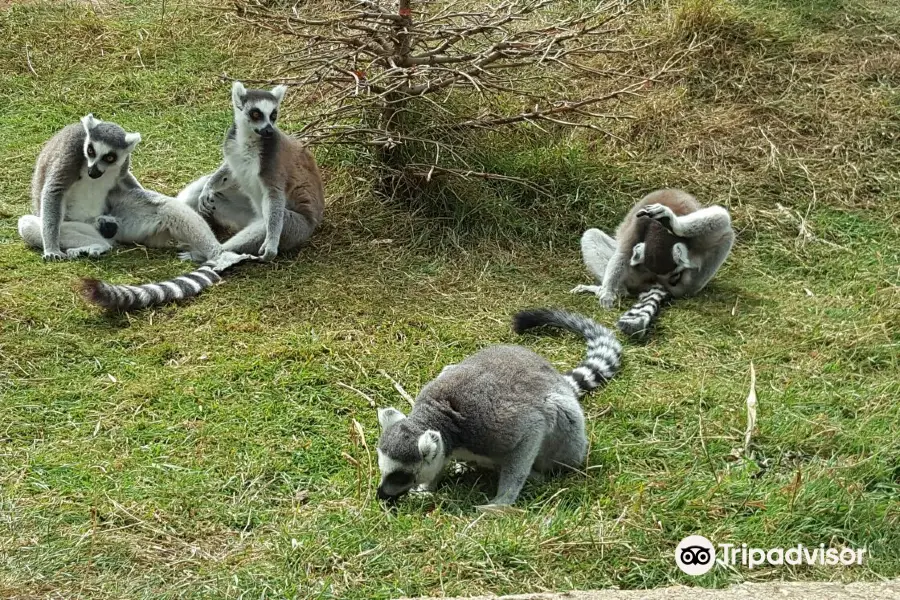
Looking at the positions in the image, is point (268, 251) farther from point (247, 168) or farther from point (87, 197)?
point (87, 197)

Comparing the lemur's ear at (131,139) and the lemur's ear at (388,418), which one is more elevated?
the lemur's ear at (131,139)

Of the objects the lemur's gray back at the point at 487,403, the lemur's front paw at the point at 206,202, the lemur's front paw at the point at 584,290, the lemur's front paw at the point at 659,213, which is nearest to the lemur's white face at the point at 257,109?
the lemur's front paw at the point at 206,202

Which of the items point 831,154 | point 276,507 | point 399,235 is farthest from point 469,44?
point 276,507

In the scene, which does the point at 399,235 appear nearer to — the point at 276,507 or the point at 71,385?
the point at 71,385

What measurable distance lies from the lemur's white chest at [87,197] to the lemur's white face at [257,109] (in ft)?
3.62

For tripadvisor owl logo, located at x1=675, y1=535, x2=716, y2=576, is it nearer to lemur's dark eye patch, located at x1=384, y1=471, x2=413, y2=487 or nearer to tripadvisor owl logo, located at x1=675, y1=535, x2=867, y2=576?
tripadvisor owl logo, located at x1=675, y1=535, x2=867, y2=576

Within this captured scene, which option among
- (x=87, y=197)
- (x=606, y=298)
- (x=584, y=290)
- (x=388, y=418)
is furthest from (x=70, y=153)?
(x=606, y=298)

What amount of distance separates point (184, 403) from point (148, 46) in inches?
280

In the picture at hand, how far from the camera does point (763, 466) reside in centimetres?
428

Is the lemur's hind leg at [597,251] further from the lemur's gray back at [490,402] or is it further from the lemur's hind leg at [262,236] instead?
the lemur's gray back at [490,402]

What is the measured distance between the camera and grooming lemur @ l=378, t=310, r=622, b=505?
13.0ft

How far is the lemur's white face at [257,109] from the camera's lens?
22.0 feet

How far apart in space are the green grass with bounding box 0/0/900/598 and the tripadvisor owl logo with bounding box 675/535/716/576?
0.06m

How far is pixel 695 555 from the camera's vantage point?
3502mm
